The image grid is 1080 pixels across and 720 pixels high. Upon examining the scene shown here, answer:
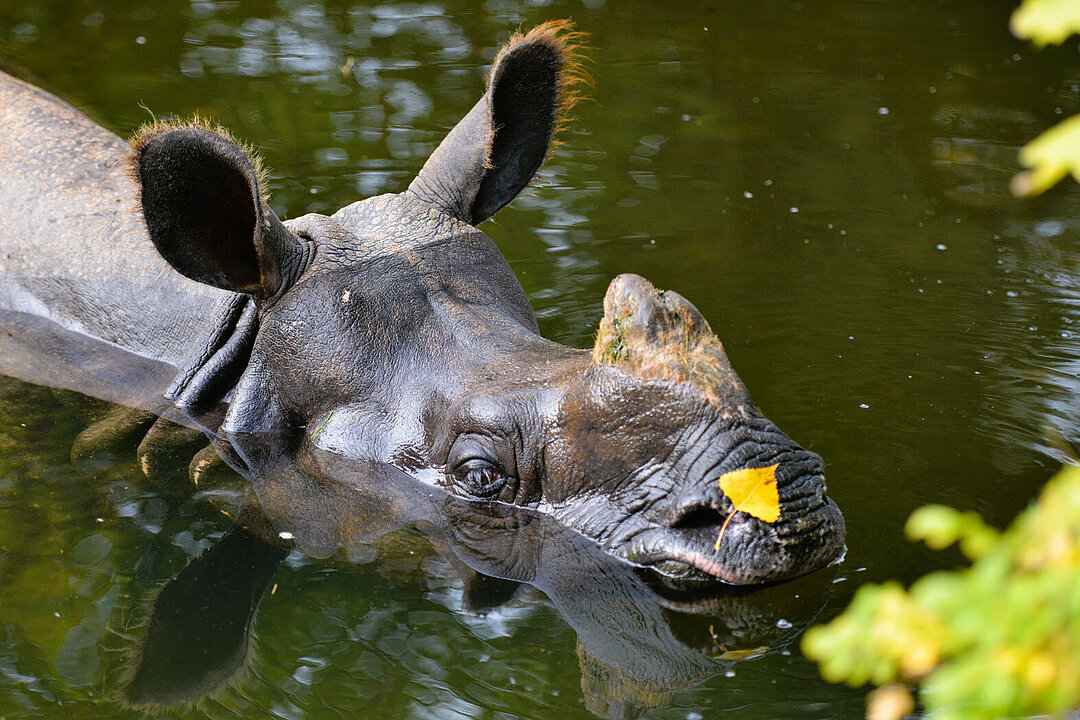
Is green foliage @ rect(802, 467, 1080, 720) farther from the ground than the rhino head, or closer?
farther from the ground

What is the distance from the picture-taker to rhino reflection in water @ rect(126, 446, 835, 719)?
4020 millimetres

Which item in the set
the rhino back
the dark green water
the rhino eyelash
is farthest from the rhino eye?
the rhino back

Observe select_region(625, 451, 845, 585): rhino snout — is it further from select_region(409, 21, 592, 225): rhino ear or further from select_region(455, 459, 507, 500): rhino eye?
select_region(409, 21, 592, 225): rhino ear

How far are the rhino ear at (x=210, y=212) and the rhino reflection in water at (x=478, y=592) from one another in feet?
2.71

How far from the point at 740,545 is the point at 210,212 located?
2526mm

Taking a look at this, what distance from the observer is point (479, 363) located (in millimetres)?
4773

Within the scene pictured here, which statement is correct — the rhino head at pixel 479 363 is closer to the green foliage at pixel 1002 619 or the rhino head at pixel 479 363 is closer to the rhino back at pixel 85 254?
the rhino back at pixel 85 254

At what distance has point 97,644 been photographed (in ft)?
14.0

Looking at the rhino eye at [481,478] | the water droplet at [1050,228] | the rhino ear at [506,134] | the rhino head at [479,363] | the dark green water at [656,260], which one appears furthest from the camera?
the water droplet at [1050,228]

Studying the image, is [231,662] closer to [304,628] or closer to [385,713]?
[304,628]

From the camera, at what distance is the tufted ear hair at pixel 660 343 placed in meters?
3.99

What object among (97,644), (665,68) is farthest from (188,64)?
(97,644)

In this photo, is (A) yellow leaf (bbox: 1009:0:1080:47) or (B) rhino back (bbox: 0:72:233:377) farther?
(B) rhino back (bbox: 0:72:233:377)

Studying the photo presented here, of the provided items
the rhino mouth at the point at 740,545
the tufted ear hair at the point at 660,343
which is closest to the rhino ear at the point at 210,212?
the tufted ear hair at the point at 660,343
